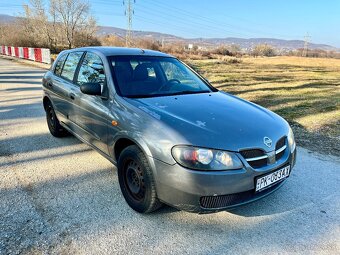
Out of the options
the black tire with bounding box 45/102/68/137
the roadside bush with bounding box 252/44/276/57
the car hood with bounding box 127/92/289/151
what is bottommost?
the black tire with bounding box 45/102/68/137

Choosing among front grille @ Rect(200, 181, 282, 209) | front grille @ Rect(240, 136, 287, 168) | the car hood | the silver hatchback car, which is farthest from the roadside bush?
front grille @ Rect(200, 181, 282, 209)

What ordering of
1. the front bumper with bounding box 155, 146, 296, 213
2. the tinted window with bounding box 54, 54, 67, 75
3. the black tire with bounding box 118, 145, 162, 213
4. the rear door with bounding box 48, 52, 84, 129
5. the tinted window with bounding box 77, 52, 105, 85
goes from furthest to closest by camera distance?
the tinted window with bounding box 54, 54, 67, 75 < the rear door with bounding box 48, 52, 84, 129 < the tinted window with bounding box 77, 52, 105, 85 < the black tire with bounding box 118, 145, 162, 213 < the front bumper with bounding box 155, 146, 296, 213

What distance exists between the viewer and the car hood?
2707mm

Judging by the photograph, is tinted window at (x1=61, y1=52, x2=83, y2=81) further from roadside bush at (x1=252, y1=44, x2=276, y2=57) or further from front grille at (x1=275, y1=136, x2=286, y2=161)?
roadside bush at (x1=252, y1=44, x2=276, y2=57)

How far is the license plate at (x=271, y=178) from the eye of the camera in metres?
2.79

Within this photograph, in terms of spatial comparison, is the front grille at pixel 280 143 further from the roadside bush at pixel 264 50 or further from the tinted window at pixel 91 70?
the roadside bush at pixel 264 50

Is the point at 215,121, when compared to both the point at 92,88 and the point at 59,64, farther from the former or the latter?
the point at 59,64

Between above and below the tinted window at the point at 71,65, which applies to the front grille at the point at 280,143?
below

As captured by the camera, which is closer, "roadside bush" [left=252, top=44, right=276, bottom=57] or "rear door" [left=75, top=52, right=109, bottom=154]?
"rear door" [left=75, top=52, right=109, bottom=154]

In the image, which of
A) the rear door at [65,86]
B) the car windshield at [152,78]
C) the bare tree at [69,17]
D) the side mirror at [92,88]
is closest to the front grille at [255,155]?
the car windshield at [152,78]

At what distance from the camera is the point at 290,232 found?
2895 millimetres

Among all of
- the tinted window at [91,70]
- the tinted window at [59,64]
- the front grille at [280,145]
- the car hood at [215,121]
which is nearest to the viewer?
the car hood at [215,121]

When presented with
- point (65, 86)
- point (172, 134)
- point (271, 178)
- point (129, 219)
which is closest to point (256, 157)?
point (271, 178)

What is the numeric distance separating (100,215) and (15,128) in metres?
4.01
